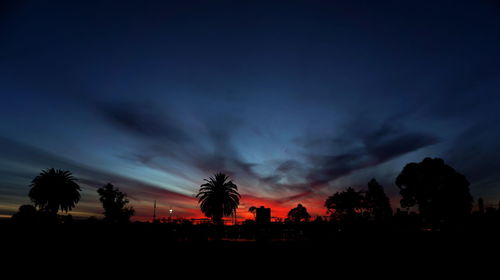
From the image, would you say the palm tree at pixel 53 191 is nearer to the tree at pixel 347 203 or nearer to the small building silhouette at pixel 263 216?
the small building silhouette at pixel 263 216

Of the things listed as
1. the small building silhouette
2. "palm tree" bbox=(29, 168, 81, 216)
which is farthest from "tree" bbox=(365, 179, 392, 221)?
"palm tree" bbox=(29, 168, 81, 216)

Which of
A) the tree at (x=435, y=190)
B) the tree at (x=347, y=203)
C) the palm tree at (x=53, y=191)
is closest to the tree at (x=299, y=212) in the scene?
the tree at (x=347, y=203)

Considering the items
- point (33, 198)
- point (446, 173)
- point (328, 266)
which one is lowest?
point (328, 266)

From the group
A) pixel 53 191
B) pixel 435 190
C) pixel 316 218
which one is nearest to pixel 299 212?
pixel 435 190

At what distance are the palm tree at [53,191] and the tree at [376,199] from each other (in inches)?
2788

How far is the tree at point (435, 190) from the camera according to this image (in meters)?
46.9

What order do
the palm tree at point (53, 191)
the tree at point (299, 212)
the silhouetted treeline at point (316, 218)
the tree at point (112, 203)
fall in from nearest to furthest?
the silhouetted treeline at point (316, 218) < the palm tree at point (53, 191) < the tree at point (112, 203) < the tree at point (299, 212)

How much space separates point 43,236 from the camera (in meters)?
15.0

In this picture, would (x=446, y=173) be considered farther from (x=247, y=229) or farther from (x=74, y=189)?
(x=74, y=189)

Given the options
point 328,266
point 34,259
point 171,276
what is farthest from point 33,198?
point 328,266

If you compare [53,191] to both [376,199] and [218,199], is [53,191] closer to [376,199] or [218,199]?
[218,199]

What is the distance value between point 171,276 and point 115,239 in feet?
28.4

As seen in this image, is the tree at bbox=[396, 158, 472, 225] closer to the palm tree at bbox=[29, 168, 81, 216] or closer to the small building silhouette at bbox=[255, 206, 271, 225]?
the small building silhouette at bbox=[255, 206, 271, 225]

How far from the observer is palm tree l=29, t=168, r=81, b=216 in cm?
4184
